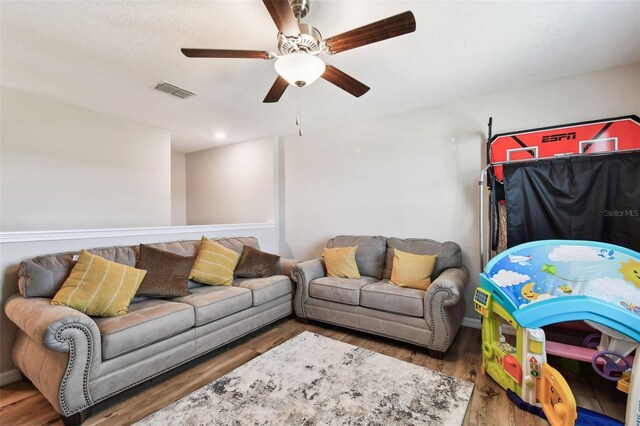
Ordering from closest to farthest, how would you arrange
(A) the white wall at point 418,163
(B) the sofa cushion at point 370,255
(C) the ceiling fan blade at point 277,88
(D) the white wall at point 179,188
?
(C) the ceiling fan blade at point 277,88, (A) the white wall at point 418,163, (B) the sofa cushion at point 370,255, (D) the white wall at point 179,188

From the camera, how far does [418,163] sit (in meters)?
3.47

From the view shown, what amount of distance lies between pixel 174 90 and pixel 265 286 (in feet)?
7.29

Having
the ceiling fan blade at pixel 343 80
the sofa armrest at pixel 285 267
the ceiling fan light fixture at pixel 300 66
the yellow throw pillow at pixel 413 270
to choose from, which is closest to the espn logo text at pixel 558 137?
the yellow throw pillow at pixel 413 270

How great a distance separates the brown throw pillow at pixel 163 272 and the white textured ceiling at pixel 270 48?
1.65 meters

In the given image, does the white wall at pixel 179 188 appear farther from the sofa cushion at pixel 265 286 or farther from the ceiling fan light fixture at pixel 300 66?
the ceiling fan light fixture at pixel 300 66

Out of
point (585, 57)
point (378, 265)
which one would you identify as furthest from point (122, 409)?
point (585, 57)

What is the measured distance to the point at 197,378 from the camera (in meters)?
2.22

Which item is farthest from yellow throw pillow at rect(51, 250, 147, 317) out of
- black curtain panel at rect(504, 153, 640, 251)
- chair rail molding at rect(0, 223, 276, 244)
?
black curtain panel at rect(504, 153, 640, 251)

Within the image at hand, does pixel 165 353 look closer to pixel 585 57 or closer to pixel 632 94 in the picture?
pixel 585 57

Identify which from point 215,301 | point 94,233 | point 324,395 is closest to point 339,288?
point 215,301

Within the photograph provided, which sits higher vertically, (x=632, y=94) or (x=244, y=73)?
(x=244, y=73)

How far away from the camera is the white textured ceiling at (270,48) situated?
1.77 meters

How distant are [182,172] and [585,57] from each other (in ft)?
19.9

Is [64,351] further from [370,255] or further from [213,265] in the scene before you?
[370,255]
